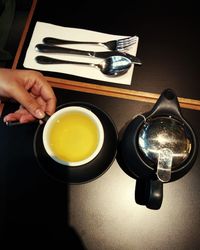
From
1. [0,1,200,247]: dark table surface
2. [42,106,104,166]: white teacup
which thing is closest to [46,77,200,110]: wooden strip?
[0,1,200,247]: dark table surface

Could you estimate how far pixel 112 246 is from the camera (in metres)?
0.73

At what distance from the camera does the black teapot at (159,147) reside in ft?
1.99

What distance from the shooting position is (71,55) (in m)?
0.90

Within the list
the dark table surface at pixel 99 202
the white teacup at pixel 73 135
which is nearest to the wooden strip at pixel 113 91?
the dark table surface at pixel 99 202

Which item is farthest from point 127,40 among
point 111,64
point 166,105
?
point 166,105

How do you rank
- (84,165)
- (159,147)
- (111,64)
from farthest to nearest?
(111,64) → (84,165) → (159,147)

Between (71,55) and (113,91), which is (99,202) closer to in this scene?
(113,91)

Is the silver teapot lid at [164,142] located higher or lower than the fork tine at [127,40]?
lower

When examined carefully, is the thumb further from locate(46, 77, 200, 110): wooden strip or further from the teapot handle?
the teapot handle

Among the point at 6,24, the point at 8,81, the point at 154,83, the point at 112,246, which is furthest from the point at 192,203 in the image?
the point at 6,24

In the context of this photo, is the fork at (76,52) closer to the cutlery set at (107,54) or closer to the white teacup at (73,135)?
the cutlery set at (107,54)

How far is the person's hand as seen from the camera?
0.76 m

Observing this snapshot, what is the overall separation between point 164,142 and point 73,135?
28 centimetres

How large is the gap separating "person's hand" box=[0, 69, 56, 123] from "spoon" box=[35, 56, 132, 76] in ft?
0.26
